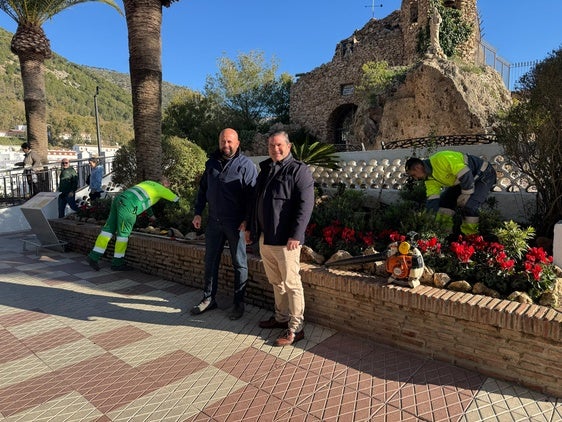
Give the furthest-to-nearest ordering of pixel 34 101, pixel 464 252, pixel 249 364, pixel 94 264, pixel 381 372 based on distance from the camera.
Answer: pixel 34 101 → pixel 94 264 → pixel 464 252 → pixel 249 364 → pixel 381 372

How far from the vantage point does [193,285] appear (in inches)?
199

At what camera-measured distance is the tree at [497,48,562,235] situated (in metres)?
3.71

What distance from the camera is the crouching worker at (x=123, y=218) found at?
5613 millimetres

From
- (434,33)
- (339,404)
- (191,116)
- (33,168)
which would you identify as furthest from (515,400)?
(191,116)

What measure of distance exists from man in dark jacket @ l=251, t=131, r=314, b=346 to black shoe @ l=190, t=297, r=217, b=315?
1041 millimetres

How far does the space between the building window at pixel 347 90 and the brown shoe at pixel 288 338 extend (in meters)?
21.2

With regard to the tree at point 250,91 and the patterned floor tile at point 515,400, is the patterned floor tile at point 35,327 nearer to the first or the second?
the patterned floor tile at point 515,400

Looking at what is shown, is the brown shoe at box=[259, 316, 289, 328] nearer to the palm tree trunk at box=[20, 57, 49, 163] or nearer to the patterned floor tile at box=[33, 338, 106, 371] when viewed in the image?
the patterned floor tile at box=[33, 338, 106, 371]

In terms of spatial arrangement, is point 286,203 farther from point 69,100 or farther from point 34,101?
point 69,100

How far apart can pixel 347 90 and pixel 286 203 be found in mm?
21361

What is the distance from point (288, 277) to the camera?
11.0 ft

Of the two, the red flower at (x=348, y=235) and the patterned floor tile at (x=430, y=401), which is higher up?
the red flower at (x=348, y=235)

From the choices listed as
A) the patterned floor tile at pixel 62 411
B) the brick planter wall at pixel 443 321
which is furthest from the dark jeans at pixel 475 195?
the patterned floor tile at pixel 62 411

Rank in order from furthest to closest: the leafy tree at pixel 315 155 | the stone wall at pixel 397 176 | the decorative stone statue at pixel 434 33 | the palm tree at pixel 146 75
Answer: the decorative stone statue at pixel 434 33 < the palm tree at pixel 146 75 < the leafy tree at pixel 315 155 < the stone wall at pixel 397 176
